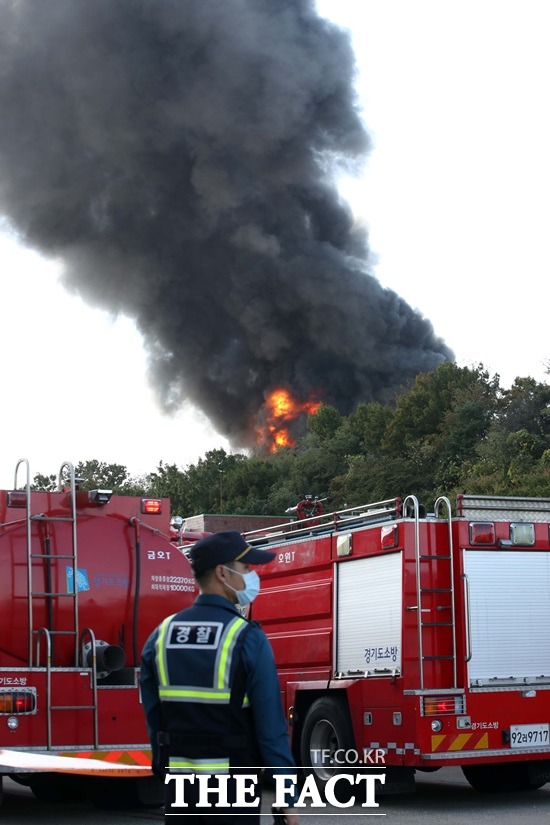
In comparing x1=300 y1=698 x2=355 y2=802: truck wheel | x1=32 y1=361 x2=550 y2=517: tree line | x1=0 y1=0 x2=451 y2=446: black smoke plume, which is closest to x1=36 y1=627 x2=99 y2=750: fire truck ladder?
x1=300 y1=698 x2=355 y2=802: truck wheel

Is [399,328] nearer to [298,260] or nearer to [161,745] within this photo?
[298,260]

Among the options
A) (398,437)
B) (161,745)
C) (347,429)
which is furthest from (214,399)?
(161,745)

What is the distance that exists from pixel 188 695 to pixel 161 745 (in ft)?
0.79

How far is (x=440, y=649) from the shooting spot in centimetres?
1102

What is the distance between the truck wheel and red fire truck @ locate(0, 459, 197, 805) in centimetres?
179

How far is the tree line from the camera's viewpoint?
50844 millimetres

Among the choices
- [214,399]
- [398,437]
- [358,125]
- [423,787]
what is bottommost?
[423,787]

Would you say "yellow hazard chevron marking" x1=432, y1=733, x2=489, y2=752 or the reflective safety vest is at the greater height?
the reflective safety vest

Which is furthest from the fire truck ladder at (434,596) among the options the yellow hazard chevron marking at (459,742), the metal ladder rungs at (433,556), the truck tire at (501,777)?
the truck tire at (501,777)

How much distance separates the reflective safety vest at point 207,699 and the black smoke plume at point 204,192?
285 ft

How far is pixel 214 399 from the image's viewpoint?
313 ft

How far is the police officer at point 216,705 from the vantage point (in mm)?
4418

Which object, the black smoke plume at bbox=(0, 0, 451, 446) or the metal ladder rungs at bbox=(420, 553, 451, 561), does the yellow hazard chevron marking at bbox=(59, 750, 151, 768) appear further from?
the black smoke plume at bbox=(0, 0, 451, 446)

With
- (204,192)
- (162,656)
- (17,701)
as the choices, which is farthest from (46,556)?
(204,192)
